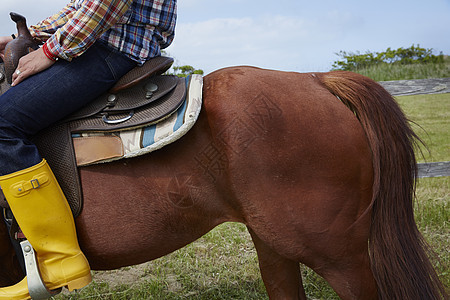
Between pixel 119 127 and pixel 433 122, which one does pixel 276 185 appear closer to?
pixel 119 127

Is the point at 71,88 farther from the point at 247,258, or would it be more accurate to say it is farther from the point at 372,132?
the point at 247,258

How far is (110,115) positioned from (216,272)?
7.57 feet

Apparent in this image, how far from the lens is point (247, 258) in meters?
3.85

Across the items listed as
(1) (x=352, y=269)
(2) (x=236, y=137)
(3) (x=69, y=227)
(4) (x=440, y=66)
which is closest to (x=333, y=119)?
(2) (x=236, y=137)

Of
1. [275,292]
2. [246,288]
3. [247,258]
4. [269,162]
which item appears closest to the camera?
[269,162]

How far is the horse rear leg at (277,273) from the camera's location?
7.72 feet

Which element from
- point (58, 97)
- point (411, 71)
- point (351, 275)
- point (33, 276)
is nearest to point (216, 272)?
point (351, 275)

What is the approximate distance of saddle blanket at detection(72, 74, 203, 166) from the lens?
1.79 meters

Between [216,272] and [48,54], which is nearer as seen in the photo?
[48,54]

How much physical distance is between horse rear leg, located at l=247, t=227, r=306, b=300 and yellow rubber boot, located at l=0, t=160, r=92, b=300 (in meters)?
1.01

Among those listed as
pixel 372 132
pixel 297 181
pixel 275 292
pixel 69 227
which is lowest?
pixel 275 292

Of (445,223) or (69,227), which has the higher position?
(69,227)

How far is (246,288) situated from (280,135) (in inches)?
82.3

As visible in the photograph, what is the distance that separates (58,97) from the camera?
5.94ft
